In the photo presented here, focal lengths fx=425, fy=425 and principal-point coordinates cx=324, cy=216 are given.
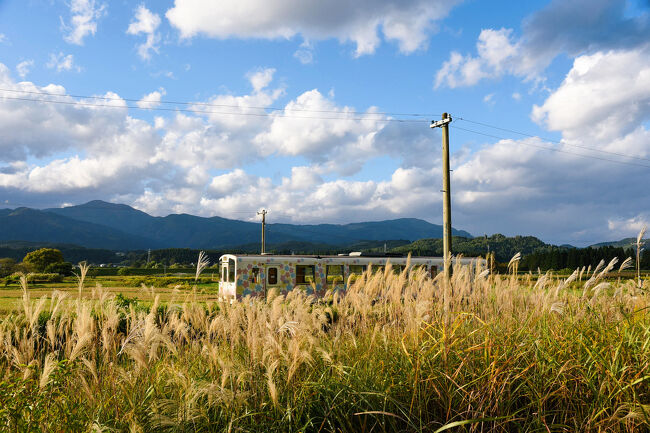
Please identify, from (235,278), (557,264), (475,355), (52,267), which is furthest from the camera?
(557,264)

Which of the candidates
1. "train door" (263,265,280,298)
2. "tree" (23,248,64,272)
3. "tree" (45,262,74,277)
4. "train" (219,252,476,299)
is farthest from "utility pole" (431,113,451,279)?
"tree" (23,248,64,272)

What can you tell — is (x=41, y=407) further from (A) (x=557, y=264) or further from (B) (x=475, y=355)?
(A) (x=557, y=264)

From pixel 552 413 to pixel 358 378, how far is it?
137 centimetres

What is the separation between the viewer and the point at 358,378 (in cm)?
279

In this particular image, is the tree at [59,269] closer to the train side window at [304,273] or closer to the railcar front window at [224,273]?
the railcar front window at [224,273]

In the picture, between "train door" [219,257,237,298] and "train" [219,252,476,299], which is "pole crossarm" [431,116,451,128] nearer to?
"train" [219,252,476,299]

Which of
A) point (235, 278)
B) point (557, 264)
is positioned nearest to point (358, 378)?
point (235, 278)

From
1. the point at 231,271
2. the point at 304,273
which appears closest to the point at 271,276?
the point at 304,273

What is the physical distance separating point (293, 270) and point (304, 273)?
433 millimetres

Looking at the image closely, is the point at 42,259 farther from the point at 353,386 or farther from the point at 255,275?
the point at 353,386

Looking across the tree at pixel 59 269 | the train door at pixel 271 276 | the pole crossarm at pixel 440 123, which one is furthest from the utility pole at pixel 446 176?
the tree at pixel 59 269

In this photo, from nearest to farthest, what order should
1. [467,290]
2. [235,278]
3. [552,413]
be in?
[552,413]
[467,290]
[235,278]

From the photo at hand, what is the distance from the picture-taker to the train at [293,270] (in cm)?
1577

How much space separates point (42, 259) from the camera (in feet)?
134
